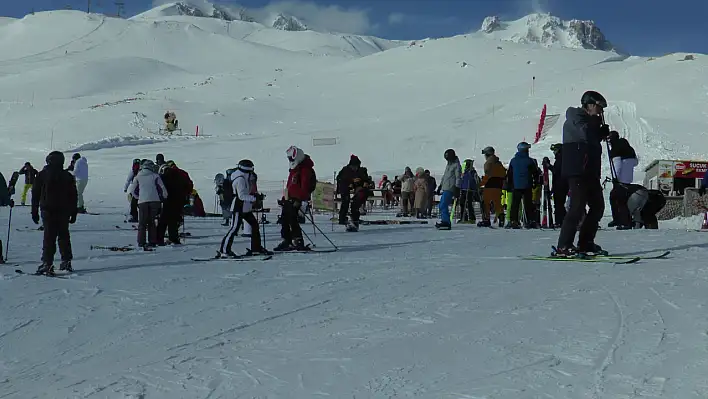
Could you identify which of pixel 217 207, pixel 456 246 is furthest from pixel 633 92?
pixel 456 246

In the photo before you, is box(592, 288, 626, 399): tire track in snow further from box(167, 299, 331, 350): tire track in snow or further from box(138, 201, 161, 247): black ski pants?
box(138, 201, 161, 247): black ski pants

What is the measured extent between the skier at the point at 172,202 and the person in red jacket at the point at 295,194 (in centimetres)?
256

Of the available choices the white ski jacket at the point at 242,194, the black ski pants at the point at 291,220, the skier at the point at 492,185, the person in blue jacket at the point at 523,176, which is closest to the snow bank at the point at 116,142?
the skier at the point at 492,185

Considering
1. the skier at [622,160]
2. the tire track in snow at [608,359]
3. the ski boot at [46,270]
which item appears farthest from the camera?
the skier at [622,160]

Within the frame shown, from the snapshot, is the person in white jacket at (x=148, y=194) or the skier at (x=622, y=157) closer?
the person in white jacket at (x=148, y=194)

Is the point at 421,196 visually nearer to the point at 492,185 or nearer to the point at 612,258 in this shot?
the point at 492,185

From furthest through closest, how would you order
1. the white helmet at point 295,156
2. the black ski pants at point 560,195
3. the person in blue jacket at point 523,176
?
the person in blue jacket at point 523,176, the black ski pants at point 560,195, the white helmet at point 295,156

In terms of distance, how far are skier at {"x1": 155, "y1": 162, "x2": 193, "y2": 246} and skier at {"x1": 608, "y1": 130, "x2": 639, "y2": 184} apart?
7100 mm

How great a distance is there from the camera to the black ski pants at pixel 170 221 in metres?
13.0

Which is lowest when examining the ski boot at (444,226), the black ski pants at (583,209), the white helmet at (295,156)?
the ski boot at (444,226)

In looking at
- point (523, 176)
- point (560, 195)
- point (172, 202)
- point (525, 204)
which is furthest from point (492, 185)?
point (172, 202)

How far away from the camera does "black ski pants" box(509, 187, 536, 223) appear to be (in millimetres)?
14820

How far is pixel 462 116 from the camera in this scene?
50.2 metres

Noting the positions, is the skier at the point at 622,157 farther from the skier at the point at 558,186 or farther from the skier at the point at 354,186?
the skier at the point at 354,186
